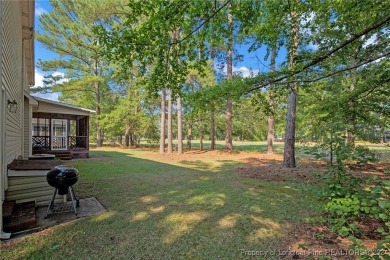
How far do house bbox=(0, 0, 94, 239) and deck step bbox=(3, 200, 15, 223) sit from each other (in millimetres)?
13

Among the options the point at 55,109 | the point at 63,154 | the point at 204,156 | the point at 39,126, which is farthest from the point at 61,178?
the point at 39,126

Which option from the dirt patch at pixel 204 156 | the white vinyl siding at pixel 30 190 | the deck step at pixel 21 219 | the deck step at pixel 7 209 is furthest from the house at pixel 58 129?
the deck step at pixel 21 219

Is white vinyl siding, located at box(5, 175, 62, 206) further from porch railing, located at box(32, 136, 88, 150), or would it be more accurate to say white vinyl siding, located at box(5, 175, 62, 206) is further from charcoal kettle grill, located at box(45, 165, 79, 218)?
porch railing, located at box(32, 136, 88, 150)

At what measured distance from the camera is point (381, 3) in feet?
10.3

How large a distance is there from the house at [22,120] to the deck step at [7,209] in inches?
0.5

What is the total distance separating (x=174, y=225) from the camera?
10.5 ft

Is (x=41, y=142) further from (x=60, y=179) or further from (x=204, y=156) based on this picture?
(x=60, y=179)

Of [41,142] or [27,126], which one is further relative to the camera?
[41,142]

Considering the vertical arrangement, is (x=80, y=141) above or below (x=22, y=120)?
below

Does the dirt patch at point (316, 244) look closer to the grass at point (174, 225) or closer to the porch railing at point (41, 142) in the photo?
the grass at point (174, 225)

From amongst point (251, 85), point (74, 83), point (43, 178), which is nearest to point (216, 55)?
point (74, 83)

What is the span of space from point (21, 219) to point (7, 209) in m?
0.42

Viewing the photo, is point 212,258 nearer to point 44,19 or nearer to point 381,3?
point 381,3

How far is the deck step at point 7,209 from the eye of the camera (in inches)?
123
